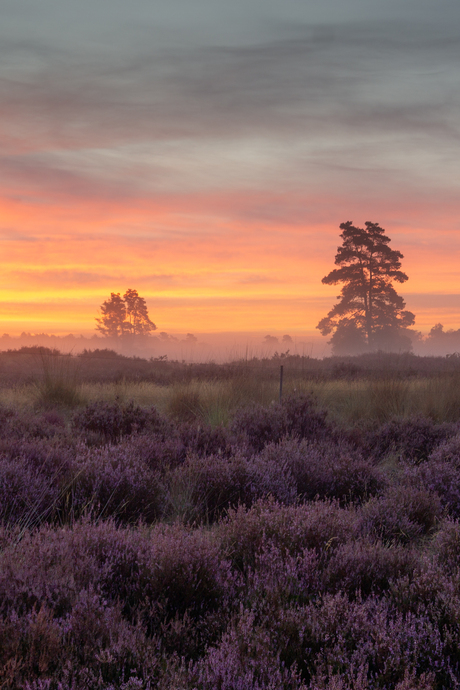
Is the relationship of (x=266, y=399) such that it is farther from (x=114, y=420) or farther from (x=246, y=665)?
(x=246, y=665)

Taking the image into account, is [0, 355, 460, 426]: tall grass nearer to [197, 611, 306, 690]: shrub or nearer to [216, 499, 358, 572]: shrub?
[216, 499, 358, 572]: shrub

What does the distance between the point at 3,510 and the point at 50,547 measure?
1390 millimetres

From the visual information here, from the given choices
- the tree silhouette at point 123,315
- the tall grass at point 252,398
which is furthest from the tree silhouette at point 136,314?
the tall grass at point 252,398

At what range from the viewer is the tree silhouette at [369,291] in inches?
1506

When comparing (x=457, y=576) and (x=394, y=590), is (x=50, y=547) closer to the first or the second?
(x=394, y=590)

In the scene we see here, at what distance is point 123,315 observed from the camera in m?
64.9

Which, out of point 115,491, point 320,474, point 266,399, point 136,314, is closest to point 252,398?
point 266,399

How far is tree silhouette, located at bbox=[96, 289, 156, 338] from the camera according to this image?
211 feet

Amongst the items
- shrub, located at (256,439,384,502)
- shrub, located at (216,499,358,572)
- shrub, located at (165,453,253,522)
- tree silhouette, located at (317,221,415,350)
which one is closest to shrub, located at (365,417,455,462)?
shrub, located at (256,439,384,502)

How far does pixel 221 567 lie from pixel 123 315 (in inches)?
2505

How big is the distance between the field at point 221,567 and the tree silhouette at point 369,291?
110 feet

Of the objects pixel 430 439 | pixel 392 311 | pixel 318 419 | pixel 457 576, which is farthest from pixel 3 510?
pixel 392 311

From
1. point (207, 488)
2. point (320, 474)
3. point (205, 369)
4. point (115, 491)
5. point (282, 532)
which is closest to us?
point (282, 532)

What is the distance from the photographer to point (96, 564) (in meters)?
2.83
